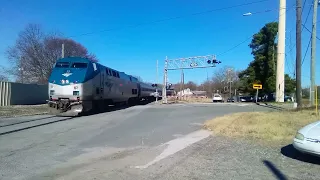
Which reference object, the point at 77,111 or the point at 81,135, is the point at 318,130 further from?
the point at 77,111

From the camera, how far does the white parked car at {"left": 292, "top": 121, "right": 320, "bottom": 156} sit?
23.4 feet

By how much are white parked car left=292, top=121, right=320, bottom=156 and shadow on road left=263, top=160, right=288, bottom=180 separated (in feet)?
2.96

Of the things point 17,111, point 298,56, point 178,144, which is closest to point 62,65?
point 17,111

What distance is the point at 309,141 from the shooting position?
7340 millimetres

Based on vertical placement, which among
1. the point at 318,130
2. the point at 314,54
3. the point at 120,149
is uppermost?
the point at 314,54

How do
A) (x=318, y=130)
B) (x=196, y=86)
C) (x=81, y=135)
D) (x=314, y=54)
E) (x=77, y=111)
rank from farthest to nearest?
(x=196, y=86)
(x=314, y=54)
(x=77, y=111)
(x=81, y=135)
(x=318, y=130)

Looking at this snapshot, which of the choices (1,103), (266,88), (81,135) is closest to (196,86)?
(266,88)

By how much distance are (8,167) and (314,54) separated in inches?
924

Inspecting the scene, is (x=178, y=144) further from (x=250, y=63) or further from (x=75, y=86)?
(x=250, y=63)

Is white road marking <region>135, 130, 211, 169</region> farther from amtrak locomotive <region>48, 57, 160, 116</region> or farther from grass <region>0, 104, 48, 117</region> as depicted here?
grass <region>0, 104, 48, 117</region>

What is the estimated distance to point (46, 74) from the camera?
191ft

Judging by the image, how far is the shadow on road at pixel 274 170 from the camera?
6180 millimetres

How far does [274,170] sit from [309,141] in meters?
1.35

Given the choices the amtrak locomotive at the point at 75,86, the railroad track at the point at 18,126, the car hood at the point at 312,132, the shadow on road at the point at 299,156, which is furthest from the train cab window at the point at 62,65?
the car hood at the point at 312,132
